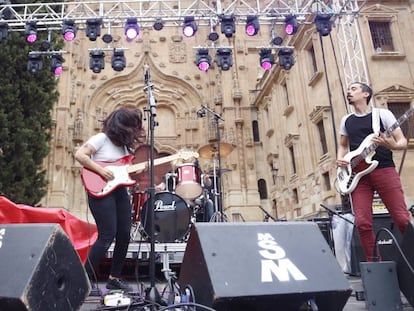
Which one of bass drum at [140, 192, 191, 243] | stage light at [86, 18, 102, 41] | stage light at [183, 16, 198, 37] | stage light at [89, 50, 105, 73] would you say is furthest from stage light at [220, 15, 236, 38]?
bass drum at [140, 192, 191, 243]

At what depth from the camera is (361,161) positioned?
3.06 meters

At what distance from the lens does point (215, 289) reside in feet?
5.40

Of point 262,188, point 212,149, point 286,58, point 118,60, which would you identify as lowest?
point 212,149

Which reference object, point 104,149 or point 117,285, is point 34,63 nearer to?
point 104,149

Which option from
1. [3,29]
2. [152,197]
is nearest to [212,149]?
[3,29]

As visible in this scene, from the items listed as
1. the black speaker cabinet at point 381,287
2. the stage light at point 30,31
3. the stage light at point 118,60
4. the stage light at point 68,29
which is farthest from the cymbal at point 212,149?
the black speaker cabinet at point 381,287

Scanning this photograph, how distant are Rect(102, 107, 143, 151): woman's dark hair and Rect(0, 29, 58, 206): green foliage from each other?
7.91m

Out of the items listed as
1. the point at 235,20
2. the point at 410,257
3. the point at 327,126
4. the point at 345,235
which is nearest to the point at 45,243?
the point at 410,257

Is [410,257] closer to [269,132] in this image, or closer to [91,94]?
[269,132]

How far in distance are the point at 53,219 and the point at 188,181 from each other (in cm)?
286

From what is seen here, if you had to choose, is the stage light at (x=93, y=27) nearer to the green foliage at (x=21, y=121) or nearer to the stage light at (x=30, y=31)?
the stage light at (x=30, y=31)

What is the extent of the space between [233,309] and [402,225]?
1836 mm

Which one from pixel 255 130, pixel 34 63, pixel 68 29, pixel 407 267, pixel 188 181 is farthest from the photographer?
pixel 255 130

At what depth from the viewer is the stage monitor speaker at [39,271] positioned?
1.68 metres
